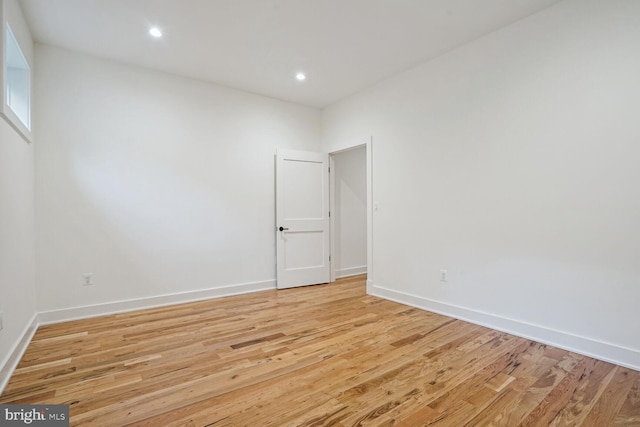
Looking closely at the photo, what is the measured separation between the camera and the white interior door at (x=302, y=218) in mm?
4648

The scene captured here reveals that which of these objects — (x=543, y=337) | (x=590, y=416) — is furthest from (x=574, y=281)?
(x=590, y=416)

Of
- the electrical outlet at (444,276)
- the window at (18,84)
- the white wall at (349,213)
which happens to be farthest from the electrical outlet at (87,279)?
the electrical outlet at (444,276)

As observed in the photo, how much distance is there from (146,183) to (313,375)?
299 centimetres

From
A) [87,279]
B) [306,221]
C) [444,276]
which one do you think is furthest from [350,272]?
[87,279]

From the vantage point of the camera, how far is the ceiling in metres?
2.62

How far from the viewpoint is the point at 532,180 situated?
2.72 m

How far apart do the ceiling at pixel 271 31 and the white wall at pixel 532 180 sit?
1.21 feet

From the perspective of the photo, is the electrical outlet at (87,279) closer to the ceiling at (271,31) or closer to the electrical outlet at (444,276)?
the ceiling at (271,31)

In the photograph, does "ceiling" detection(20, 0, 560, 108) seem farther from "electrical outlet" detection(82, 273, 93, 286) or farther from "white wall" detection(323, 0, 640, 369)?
"electrical outlet" detection(82, 273, 93, 286)

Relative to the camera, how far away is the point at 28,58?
2.93 metres

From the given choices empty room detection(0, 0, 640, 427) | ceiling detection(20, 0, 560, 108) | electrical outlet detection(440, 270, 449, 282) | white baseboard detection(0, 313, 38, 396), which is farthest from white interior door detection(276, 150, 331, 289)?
white baseboard detection(0, 313, 38, 396)

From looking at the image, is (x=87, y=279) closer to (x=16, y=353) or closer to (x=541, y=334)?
(x=16, y=353)

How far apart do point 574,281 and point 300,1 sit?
322 centimetres

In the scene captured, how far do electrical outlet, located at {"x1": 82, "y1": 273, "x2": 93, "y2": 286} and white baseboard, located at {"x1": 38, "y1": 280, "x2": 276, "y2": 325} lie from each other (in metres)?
0.25
